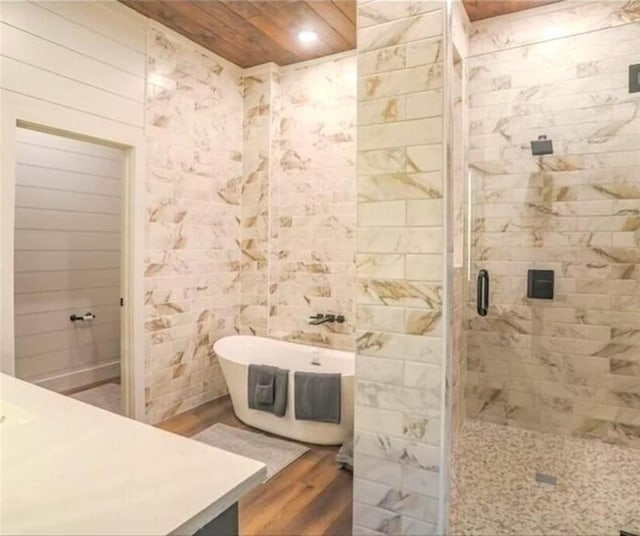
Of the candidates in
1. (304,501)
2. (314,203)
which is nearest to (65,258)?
(314,203)

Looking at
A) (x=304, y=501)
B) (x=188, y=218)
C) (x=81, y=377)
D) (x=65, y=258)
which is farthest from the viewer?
(x=81, y=377)

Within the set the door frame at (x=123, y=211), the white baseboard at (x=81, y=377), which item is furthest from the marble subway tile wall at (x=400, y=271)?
the white baseboard at (x=81, y=377)

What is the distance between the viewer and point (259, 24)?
3125mm

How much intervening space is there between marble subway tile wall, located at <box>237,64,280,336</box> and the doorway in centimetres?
110

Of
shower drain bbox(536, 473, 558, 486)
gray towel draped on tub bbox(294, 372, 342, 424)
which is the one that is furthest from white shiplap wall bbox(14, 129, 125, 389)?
shower drain bbox(536, 473, 558, 486)

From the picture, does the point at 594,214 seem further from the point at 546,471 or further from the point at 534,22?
the point at 546,471

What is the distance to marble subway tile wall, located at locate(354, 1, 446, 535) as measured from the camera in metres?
1.74

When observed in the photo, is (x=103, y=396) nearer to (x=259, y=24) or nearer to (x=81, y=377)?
(x=81, y=377)

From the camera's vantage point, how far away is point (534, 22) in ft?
9.80

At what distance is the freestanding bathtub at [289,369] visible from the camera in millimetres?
2922

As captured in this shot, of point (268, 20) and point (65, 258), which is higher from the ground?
point (268, 20)

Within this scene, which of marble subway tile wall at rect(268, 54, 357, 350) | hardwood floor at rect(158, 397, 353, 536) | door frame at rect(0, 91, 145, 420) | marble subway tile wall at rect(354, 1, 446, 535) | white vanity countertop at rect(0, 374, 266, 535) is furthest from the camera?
marble subway tile wall at rect(268, 54, 357, 350)

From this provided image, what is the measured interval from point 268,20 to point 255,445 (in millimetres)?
3001

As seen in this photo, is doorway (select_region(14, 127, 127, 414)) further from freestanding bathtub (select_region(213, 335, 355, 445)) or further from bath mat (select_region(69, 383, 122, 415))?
freestanding bathtub (select_region(213, 335, 355, 445))
